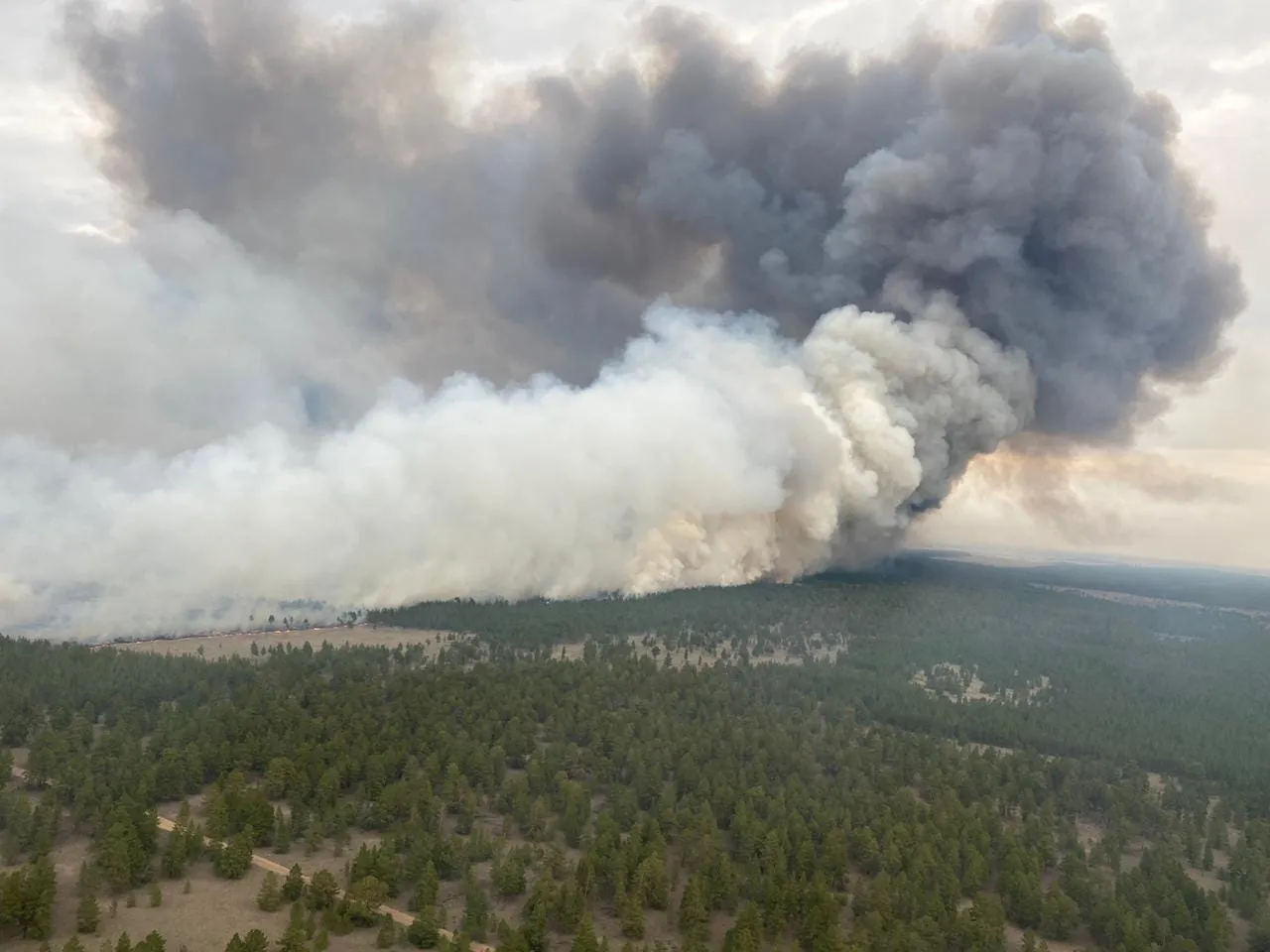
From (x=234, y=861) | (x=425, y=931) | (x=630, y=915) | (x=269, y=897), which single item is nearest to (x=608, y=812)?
(x=630, y=915)

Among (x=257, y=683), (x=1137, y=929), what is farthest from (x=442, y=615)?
(x=1137, y=929)

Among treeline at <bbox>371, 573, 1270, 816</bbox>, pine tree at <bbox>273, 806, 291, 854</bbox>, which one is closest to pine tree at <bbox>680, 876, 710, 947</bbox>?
pine tree at <bbox>273, 806, 291, 854</bbox>

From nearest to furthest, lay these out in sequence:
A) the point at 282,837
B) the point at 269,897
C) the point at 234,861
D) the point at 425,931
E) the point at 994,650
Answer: the point at 425,931 → the point at 269,897 → the point at 234,861 → the point at 282,837 → the point at 994,650

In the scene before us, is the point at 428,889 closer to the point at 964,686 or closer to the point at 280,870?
the point at 280,870

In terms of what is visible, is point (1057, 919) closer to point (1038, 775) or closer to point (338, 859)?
point (1038, 775)

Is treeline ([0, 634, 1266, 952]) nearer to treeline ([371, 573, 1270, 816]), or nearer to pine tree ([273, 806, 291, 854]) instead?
pine tree ([273, 806, 291, 854])

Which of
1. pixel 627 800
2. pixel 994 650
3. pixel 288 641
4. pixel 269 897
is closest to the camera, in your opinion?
pixel 269 897

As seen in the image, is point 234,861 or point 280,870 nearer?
point 234,861
